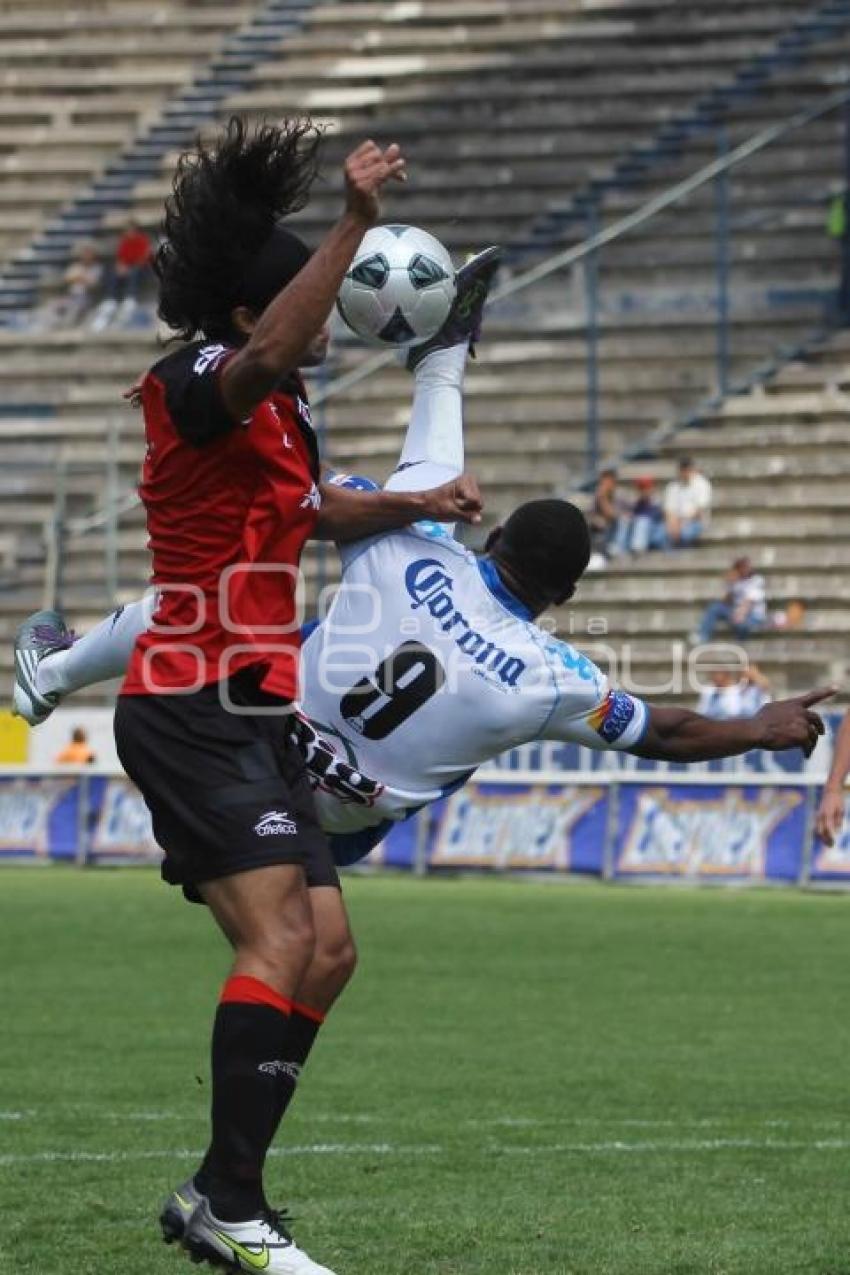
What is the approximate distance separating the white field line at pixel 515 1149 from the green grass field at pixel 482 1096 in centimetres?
2

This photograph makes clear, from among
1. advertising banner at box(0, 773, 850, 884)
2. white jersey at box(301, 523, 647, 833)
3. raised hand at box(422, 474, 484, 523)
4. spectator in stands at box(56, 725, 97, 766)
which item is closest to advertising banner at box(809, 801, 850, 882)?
advertising banner at box(0, 773, 850, 884)

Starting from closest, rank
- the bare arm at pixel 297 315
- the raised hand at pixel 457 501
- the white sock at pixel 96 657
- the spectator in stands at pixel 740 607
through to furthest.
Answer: the bare arm at pixel 297 315, the raised hand at pixel 457 501, the white sock at pixel 96 657, the spectator in stands at pixel 740 607

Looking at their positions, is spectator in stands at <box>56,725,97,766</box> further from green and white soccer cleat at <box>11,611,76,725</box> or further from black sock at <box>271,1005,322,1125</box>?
black sock at <box>271,1005,322,1125</box>

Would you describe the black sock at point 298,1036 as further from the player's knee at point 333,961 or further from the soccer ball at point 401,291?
the soccer ball at point 401,291

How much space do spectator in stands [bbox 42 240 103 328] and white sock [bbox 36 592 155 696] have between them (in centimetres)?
2581

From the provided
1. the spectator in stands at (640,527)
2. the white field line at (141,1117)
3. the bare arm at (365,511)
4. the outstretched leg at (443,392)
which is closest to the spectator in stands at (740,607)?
the spectator in stands at (640,527)

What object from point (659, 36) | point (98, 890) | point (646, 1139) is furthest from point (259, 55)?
point (646, 1139)

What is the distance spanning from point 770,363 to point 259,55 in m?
11.4

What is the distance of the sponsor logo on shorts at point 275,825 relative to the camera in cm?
617

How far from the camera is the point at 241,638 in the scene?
6.29 m

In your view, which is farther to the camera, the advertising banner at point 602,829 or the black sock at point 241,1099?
the advertising banner at point 602,829

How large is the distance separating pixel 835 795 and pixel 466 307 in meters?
2.02

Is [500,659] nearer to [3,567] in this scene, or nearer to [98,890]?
[98,890]

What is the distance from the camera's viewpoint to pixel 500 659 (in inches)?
297
